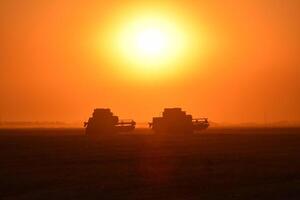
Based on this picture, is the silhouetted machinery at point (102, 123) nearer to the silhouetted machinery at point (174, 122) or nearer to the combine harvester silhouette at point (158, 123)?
the combine harvester silhouette at point (158, 123)

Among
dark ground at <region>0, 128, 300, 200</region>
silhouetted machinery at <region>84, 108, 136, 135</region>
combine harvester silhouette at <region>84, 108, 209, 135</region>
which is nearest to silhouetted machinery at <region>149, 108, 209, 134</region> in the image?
combine harvester silhouette at <region>84, 108, 209, 135</region>

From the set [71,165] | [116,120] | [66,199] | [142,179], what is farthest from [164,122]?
[66,199]

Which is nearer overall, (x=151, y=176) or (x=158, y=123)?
(x=151, y=176)

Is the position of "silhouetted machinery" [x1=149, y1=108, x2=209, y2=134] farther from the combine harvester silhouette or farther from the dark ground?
the dark ground

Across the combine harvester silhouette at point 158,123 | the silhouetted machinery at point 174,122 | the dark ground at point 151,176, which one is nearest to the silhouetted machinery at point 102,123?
the combine harvester silhouette at point 158,123

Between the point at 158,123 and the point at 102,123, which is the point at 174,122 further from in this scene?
the point at 102,123

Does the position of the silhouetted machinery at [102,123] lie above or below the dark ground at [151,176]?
above

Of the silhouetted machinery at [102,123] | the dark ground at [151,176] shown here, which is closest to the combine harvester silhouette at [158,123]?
the silhouetted machinery at [102,123]

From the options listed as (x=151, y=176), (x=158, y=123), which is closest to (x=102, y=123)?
(x=158, y=123)

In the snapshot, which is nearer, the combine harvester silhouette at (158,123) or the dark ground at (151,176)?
the dark ground at (151,176)

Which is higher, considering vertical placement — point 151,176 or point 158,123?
point 158,123

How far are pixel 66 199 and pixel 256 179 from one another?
27.9 ft

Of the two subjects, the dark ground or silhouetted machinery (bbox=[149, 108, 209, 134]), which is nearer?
the dark ground

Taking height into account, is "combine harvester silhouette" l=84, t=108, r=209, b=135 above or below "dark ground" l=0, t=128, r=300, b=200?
above
